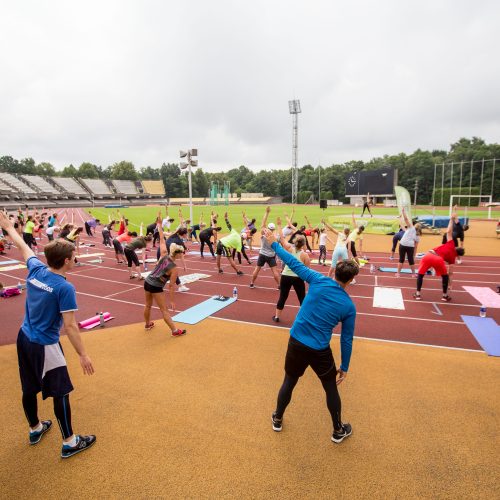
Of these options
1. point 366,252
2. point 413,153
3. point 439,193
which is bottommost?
point 366,252

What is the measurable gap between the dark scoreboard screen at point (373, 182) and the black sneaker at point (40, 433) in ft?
179

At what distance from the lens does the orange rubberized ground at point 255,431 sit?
270cm

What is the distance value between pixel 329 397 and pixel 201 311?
15.4ft

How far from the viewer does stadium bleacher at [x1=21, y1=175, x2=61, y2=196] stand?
79.5 meters

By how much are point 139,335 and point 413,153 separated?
94437 millimetres

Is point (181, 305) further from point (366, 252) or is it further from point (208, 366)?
point (366, 252)

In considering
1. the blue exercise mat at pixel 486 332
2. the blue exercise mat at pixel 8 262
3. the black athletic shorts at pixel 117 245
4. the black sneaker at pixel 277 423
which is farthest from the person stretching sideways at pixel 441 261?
the blue exercise mat at pixel 8 262

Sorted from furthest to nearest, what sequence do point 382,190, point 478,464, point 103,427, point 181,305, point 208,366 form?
point 382,190, point 181,305, point 208,366, point 103,427, point 478,464

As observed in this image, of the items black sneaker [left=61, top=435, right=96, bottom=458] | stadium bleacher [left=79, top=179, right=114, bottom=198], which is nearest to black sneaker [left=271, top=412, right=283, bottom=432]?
black sneaker [left=61, top=435, right=96, bottom=458]

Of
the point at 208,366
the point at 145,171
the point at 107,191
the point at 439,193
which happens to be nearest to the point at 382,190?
the point at 439,193

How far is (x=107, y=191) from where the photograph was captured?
90000mm

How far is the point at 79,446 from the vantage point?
3055 millimetres

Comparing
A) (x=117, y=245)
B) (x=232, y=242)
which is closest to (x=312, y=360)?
(x=232, y=242)

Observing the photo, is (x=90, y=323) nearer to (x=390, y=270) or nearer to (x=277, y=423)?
(x=277, y=423)
